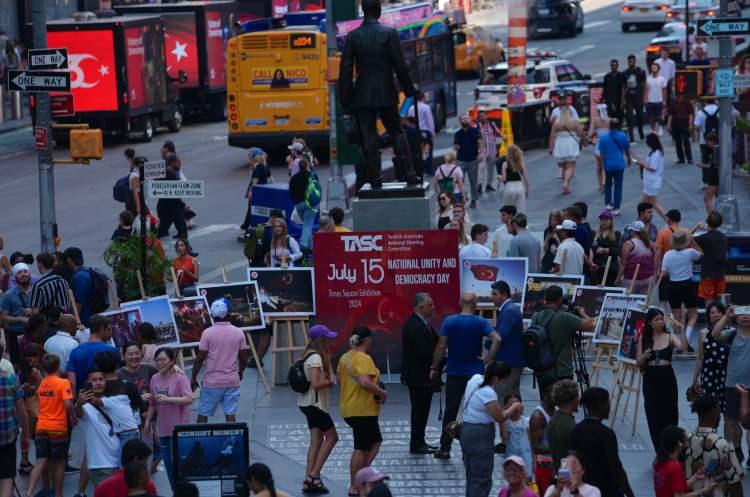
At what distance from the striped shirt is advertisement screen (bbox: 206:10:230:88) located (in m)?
26.8

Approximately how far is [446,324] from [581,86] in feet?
80.3

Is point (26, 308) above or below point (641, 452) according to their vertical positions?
above

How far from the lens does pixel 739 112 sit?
3153 centimetres

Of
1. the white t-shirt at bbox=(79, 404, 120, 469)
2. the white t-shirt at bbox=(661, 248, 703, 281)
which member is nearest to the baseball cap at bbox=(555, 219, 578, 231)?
the white t-shirt at bbox=(661, 248, 703, 281)

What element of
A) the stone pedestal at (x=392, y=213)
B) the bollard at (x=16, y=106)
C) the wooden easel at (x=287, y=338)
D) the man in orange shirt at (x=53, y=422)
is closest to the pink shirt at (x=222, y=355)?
the man in orange shirt at (x=53, y=422)

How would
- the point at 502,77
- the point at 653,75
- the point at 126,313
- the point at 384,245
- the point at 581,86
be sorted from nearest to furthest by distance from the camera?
the point at 126,313, the point at 384,245, the point at 653,75, the point at 581,86, the point at 502,77

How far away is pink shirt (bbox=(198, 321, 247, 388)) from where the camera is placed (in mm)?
14836

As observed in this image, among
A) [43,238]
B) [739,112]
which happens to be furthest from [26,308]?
[739,112]

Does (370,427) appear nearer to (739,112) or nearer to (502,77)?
(739,112)

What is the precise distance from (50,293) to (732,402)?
6.93 m

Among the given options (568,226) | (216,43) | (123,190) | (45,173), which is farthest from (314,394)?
(216,43)

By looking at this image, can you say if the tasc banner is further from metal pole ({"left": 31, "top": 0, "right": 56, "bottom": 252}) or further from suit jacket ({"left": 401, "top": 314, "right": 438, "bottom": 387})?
metal pole ({"left": 31, "top": 0, "right": 56, "bottom": 252})

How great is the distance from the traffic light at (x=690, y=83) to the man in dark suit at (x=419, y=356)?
33.6 feet

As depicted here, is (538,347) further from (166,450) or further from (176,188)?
(176,188)
